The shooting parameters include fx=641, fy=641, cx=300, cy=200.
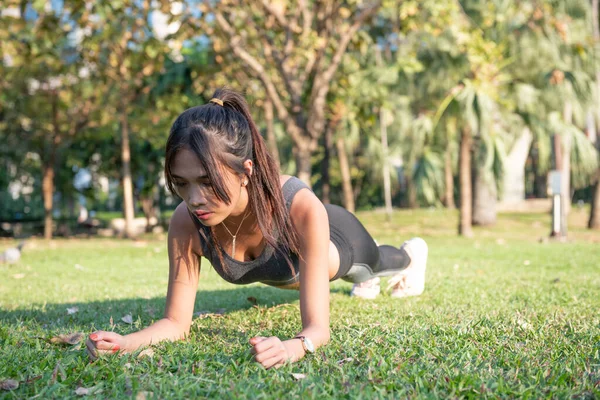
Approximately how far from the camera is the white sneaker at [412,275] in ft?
16.0

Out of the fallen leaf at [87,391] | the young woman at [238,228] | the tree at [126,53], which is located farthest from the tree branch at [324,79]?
the fallen leaf at [87,391]

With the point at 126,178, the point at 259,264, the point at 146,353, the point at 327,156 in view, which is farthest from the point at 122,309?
the point at 327,156

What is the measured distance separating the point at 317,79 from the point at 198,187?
9.94 metres

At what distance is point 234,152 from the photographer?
2795 millimetres

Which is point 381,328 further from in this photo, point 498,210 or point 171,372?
point 498,210

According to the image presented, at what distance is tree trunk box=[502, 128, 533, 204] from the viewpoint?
21.5 meters

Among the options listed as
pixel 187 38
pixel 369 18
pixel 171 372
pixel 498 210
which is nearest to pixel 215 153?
pixel 171 372

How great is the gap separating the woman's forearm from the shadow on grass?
0.55 metres

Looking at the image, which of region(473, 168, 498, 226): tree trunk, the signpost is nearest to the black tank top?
the signpost

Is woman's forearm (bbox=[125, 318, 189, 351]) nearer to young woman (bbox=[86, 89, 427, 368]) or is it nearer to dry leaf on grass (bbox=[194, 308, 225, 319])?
young woman (bbox=[86, 89, 427, 368])

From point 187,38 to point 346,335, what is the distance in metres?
9.73

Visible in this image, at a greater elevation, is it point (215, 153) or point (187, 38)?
point (187, 38)

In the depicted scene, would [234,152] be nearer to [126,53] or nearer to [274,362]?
[274,362]

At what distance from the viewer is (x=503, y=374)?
2.54m
